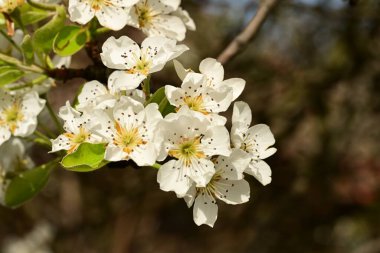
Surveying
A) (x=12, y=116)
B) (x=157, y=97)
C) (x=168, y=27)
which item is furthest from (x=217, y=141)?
(x=12, y=116)

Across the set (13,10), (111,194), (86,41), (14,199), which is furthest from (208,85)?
(111,194)

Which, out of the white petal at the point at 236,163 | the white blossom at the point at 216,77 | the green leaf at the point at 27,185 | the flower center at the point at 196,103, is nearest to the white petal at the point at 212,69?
the white blossom at the point at 216,77

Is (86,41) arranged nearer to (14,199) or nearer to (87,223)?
(14,199)

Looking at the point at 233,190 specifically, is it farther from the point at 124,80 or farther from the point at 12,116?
the point at 12,116

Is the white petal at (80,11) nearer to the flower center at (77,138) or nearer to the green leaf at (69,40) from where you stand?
the green leaf at (69,40)

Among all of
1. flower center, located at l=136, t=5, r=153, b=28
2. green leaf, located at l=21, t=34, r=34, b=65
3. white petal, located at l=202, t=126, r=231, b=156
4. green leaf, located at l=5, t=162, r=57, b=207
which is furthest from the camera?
green leaf, located at l=5, t=162, r=57, b=207

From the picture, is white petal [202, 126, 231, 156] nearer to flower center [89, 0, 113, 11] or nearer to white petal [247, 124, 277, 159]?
white petal [247, 124, 277, 159]

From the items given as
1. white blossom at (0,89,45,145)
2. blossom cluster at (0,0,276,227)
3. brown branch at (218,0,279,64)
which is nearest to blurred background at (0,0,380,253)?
brown branch at (218,0,279,64)
